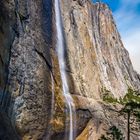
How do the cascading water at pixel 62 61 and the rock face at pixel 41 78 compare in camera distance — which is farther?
the cascading water at pixel 62 61

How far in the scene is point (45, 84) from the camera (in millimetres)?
39938

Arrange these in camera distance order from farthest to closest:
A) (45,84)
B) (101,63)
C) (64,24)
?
(101,63)
(64,24)
(45,84)

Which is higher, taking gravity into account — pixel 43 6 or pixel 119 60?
pixel 119 60

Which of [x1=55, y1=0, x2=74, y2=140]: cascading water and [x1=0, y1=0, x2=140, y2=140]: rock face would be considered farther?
[x1=55, y1=0, x2=74, y2=140]: cascading water

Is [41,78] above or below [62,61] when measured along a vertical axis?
below

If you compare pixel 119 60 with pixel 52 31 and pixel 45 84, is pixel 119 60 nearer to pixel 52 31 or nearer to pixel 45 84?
pixel 52 31

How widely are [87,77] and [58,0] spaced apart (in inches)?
392

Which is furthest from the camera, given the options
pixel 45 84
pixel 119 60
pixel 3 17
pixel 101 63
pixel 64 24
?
pixel 119 60

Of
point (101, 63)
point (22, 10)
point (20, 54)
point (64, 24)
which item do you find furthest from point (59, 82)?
point (101, 63)

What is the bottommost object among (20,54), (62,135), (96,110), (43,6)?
(62,135)

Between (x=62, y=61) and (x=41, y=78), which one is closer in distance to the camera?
(x=41, y=78)

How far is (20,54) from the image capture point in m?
39.3

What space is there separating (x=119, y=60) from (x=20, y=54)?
4722 cm

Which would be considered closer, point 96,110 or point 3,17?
point 3,17
